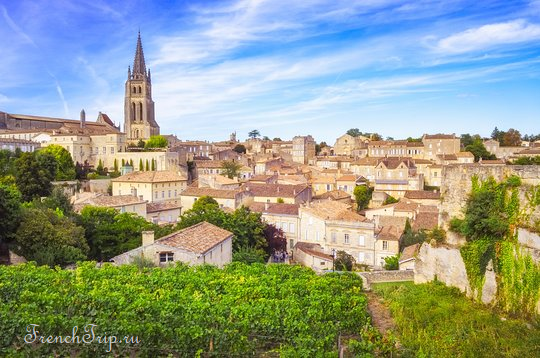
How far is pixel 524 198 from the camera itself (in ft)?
48.7

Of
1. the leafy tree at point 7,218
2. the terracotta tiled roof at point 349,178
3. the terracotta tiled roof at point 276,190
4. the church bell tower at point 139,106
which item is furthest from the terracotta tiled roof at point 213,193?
the church bell tower at point 139,106

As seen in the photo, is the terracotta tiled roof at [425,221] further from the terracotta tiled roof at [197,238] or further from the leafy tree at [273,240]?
the terracotta tiled roof at [197,238]

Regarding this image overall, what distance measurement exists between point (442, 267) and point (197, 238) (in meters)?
11.2

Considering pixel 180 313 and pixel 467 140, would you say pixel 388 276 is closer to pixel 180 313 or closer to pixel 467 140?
pixel 180 313

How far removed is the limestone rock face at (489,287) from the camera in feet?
49.3

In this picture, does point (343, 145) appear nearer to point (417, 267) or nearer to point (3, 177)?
point (3, 177)

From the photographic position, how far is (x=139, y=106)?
3610 inches

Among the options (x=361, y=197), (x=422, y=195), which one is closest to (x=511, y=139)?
(x=422, y=195)

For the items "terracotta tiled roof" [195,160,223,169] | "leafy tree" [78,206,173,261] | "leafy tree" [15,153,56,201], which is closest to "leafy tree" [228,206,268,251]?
"leafy tree" [78,206,173,261]

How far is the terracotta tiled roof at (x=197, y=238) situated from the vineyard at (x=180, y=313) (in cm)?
460

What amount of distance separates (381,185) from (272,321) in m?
49.9

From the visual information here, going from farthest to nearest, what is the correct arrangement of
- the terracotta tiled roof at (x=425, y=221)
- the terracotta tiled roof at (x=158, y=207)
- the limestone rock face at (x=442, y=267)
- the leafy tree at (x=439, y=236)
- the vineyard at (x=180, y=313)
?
1. the terracotta tiled roof at (x=158, y=207)
2. the terracotta tiled roof at (x=425, y=221)
3. the leafy tree at (x=439, y=236)
4. the limestone rock face at (x=442, y=267)
5. the vineyard at (x=180, y=313)

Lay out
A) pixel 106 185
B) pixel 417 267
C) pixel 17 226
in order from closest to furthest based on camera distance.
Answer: pixel 417 267, pixel 17 226, pixel 106 185

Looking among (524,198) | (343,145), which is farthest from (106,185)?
(343,145)
